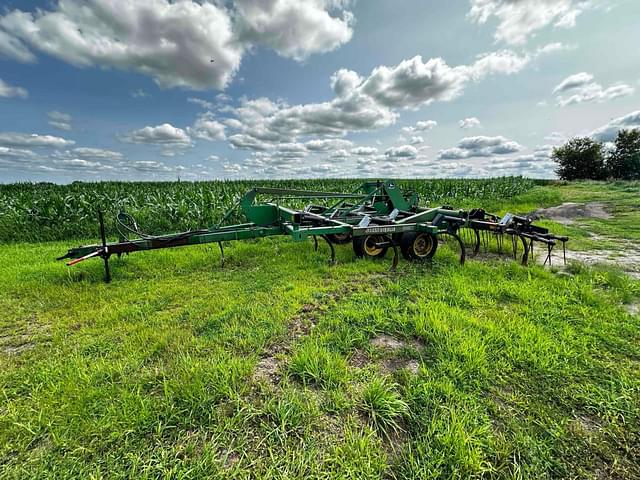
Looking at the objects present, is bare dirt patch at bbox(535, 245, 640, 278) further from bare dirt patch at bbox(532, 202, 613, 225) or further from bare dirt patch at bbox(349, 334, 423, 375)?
bare dirt patch at bbox(532, 202, 613, 225)

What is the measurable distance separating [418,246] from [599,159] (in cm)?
6083

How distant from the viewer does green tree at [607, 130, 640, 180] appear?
42.3 m

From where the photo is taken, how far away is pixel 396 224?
4.93m

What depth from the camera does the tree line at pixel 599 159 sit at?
43281 mm

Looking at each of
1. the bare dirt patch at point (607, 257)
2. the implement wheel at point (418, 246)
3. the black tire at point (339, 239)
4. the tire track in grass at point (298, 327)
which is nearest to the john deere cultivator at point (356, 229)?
the implement wheel at point (418, 246)

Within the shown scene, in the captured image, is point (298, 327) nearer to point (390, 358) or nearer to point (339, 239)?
point (390, 358)

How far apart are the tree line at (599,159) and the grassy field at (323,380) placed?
5879cm

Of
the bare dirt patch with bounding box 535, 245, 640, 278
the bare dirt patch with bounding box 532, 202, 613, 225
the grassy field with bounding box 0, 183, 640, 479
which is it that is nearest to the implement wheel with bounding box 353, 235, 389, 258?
the grassy field with bounding box 0, 183, 640, 479

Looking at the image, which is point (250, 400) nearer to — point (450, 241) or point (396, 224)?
point (396, 224)

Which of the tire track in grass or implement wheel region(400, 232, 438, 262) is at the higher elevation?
implement wheel region(400, 232, 438, 262)

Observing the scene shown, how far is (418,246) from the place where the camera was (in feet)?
18.0

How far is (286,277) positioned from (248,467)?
3125 mm

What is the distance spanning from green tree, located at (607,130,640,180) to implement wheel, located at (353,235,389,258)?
5877cm

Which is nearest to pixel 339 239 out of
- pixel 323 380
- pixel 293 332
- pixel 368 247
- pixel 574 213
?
pixel 368 247
